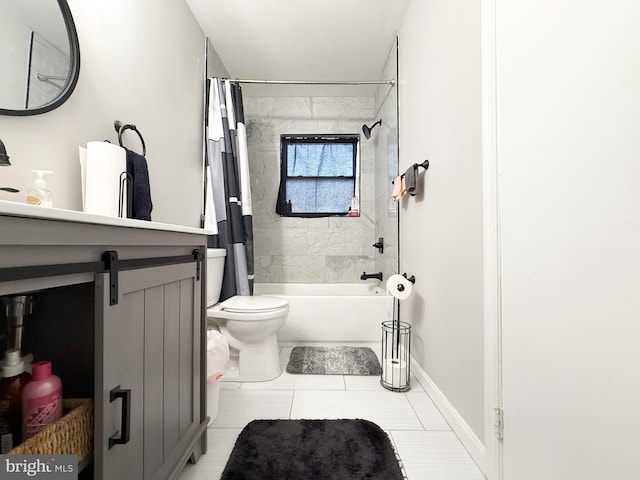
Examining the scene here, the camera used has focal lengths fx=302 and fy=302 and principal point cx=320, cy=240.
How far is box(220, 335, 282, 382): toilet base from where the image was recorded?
1818 mm

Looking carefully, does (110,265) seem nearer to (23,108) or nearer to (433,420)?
(23,108)

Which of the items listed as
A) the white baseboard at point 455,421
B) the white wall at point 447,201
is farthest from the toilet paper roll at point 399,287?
the white baseboard at point 455,421

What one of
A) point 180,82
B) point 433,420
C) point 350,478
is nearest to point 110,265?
point 350,478

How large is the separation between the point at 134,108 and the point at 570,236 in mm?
1773

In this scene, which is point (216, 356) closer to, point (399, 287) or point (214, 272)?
point (214, 272)

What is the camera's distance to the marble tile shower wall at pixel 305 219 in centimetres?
327

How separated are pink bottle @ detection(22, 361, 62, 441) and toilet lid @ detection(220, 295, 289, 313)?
116 cm

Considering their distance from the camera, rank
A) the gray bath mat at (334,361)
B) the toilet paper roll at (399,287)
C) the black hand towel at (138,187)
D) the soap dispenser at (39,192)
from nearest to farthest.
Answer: the soap dispenser at (39,192)
the black hand towel at (138,187)
the toilet paper roll at (399,287)
the gray bath mat at (334,361)

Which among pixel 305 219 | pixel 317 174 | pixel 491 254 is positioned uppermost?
pixel 317 174

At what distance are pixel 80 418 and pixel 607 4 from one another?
1324 millimetres

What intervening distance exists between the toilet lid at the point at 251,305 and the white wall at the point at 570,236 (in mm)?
1246

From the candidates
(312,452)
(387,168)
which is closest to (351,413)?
(312,452)

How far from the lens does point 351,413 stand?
145 cm

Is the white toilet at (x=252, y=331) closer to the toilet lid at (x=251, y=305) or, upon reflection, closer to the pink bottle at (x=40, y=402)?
the toilet lid at (x=251, y=305)
